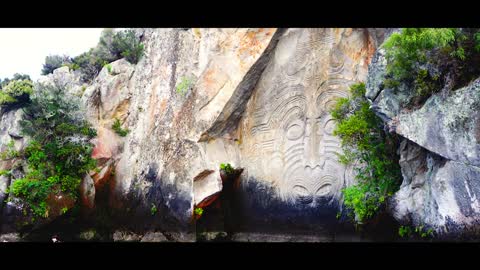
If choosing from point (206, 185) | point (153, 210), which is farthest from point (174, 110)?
point (153, 210)

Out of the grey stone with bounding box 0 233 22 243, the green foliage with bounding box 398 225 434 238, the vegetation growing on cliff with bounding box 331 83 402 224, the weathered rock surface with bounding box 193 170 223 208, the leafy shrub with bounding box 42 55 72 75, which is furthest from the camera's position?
the leafy shrub with bounding box 42 55 72 75

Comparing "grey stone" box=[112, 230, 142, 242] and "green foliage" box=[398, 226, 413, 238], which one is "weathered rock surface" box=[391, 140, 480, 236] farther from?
"grey stone" box=[112, 230, 142, 242]

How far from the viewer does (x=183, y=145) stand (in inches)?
539

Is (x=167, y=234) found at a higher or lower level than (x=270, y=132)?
lower

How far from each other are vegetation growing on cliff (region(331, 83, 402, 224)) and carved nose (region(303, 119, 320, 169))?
1261 millimetres

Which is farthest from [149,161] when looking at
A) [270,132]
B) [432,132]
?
[432,132]

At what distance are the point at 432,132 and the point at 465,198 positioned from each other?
136 centimetres

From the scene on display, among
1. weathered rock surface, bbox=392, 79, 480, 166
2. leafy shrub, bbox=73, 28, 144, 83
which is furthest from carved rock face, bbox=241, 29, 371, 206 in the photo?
leafy shrub, bbox=73, 28, 144, 83

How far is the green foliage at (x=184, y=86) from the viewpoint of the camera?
46.4ft

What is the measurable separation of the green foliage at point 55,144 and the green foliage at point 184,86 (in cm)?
296

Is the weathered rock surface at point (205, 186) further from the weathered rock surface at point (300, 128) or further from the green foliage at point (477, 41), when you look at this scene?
the green foliage at point (477, 41)

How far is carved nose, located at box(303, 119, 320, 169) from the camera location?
12.8m

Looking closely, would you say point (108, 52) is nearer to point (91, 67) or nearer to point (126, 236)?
point (91, 67)

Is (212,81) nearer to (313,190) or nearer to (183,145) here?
(183,145)
